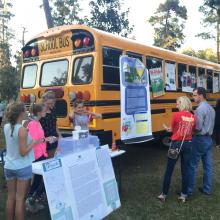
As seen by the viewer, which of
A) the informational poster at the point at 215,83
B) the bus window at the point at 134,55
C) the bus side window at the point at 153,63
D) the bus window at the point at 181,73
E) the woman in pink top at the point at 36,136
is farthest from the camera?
the informational poster at the point at 215,83

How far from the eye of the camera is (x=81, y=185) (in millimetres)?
3557

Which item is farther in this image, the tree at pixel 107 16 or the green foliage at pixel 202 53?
the green foliage at pixel 202 53

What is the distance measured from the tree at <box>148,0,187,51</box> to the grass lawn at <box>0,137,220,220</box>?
84.3ft

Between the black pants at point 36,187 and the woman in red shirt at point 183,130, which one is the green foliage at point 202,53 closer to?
the woman in red shirt at point 183,130

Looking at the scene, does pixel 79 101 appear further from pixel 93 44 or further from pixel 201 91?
pixel 201 91

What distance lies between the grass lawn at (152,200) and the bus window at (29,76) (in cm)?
212

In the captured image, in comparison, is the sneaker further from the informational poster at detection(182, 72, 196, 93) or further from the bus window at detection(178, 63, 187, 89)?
the informational poster at detection(182, 72, 196, 93)

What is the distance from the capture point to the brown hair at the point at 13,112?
3.50 meters

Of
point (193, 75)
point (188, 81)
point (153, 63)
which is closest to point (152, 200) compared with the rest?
point (153, 63)

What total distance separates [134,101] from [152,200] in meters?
1.76

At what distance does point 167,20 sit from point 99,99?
27.5 m

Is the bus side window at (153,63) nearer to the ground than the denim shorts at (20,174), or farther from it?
farther from it

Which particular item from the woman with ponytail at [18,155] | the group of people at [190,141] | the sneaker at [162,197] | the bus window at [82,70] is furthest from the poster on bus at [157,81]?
the woman with ponytail at [18,155]

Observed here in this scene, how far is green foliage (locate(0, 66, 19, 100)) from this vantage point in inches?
934
